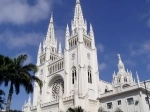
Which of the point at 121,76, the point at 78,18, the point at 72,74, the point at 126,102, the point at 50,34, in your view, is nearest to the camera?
the point at 126,102

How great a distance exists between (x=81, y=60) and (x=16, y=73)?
24.5 metres

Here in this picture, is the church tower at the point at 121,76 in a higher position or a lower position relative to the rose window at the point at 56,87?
higher

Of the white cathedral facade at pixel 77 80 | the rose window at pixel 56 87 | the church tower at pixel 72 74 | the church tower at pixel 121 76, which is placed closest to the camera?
the white cathedral facade at pixel 77 80

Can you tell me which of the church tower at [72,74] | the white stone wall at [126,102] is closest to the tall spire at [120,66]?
the church tower at [72,74]

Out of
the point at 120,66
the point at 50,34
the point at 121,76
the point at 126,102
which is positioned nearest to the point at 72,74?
the point at 126,102

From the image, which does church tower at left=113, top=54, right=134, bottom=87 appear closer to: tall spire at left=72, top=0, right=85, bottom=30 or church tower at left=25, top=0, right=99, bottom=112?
church tower at left=25, top=0, right=99, bottom=112

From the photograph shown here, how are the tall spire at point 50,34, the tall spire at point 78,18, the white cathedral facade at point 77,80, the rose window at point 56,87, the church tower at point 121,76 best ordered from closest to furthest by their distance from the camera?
the white cathedral facade at point 77,80 → the rose window at point 56,87 → the tall spire at point 78,18 → the church tower at point 121,76 → the tall spire at point 50,34

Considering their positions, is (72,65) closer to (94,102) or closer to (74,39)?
(74,39)

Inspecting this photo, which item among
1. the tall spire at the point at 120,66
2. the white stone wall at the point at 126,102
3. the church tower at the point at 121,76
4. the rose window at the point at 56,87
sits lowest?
the white stone wall at the point at 126,102

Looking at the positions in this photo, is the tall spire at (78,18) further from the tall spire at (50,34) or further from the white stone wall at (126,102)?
the white stone wall at (126,102)

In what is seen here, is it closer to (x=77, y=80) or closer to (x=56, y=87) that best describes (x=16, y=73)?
(x=77, y=80)

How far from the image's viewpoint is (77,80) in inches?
1827

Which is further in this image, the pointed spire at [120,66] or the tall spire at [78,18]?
the pointed spire at [120,66]

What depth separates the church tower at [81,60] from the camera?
45956 millimetres
